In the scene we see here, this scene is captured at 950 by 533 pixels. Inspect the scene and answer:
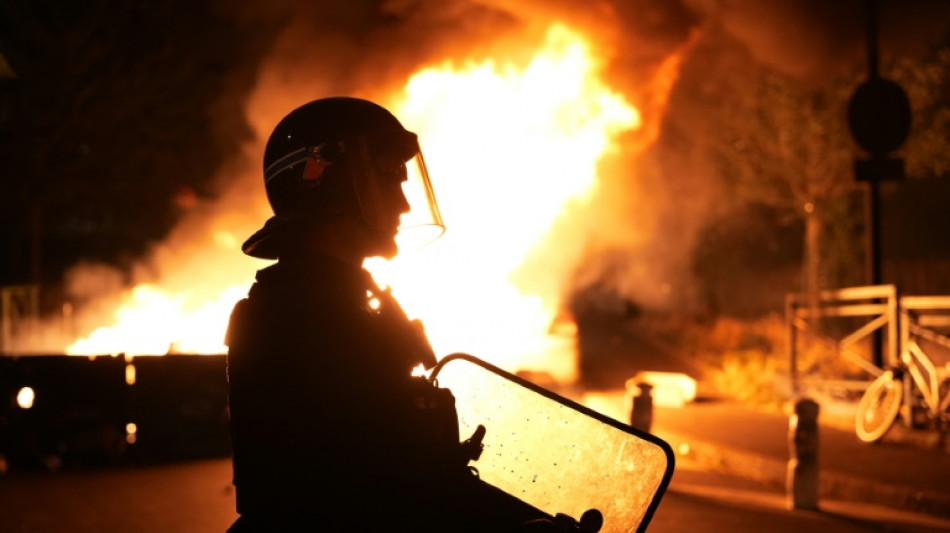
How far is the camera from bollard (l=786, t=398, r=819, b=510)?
26.4ft

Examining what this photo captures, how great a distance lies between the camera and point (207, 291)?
1911 centimetres

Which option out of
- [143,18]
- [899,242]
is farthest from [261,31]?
[899,242]

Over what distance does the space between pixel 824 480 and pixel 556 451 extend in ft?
25.0

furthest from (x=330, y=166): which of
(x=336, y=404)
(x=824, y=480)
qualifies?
(x=824, y=480)

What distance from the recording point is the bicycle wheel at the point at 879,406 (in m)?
10.8

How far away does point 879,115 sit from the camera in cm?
1258

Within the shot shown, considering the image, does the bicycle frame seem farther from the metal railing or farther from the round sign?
the round sign

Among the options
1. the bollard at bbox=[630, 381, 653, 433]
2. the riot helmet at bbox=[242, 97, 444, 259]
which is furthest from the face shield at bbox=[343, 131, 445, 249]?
the bollard at bbox=[630, 381, 653, 433]

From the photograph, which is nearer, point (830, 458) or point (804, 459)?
point (804, 459)

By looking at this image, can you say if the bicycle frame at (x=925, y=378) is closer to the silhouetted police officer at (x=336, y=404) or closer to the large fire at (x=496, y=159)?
the large fire at (x=496, y=159)

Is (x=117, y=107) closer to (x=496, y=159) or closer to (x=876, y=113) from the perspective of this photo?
(x=496, y=159)

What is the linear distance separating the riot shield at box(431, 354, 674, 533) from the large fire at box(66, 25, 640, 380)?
1085 centimetres

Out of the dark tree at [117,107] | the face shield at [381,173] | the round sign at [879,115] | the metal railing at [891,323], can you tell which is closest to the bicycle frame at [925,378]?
the metal railing at [891,323]

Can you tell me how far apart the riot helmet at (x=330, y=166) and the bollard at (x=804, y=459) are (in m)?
6.50
